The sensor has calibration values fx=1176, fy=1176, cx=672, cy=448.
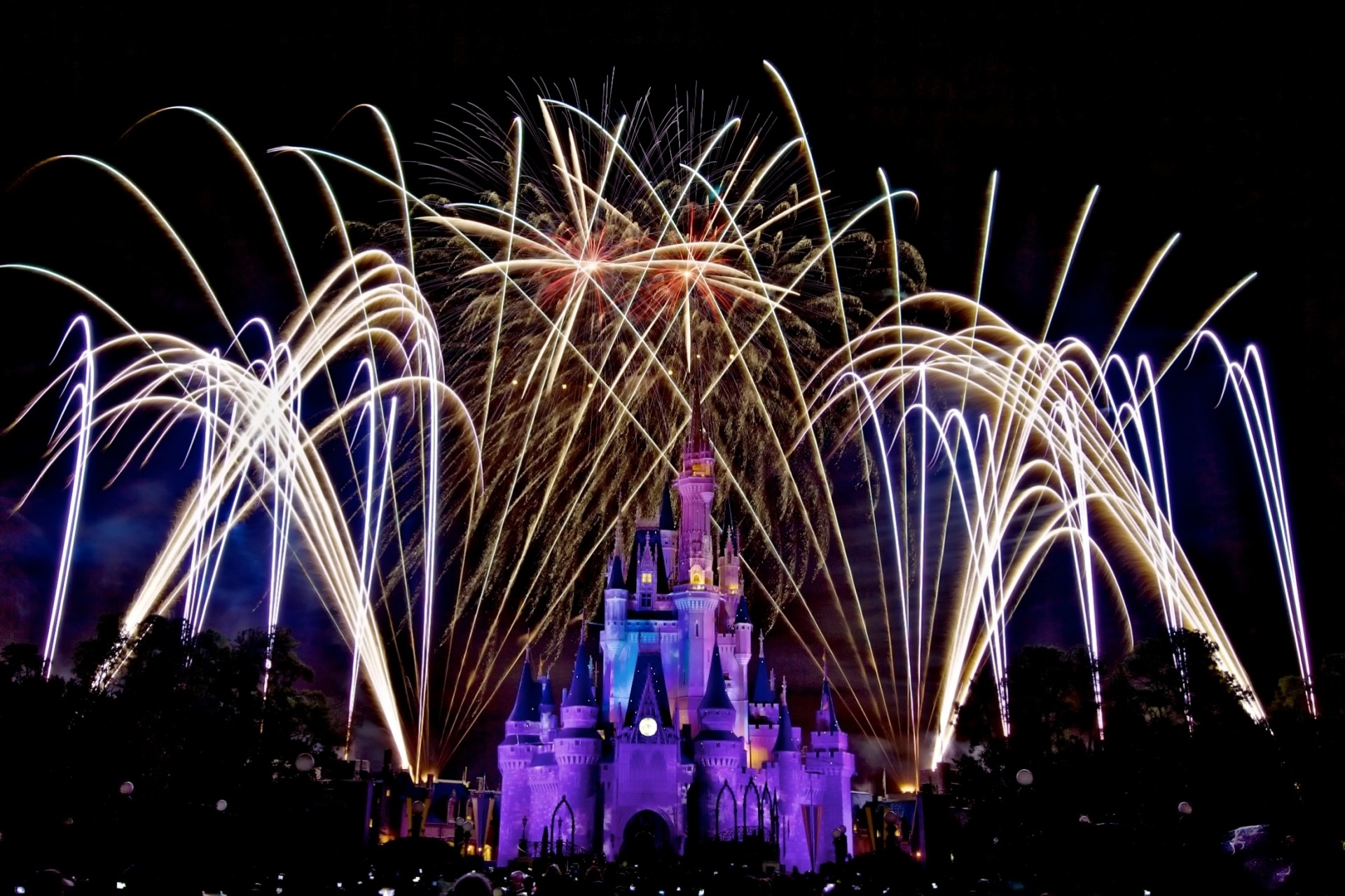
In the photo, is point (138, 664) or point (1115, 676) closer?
point (138, 664)

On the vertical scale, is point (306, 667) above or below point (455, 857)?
above

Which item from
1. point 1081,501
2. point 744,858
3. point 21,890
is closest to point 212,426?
point 21,890

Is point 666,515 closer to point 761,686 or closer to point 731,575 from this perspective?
point 731,575

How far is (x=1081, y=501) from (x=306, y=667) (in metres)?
40.4

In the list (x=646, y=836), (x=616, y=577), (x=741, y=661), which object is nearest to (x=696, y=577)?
(x=616, y=577)

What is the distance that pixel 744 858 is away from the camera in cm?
6919

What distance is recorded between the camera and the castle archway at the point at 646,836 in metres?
73.4

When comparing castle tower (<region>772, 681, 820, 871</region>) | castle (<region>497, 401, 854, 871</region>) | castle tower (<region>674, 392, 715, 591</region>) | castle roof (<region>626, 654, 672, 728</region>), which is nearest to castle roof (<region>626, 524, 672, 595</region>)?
castle (<region>497, 401, 854, 871</region>)

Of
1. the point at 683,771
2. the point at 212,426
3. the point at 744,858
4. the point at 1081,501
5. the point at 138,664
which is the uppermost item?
the point at 212,426

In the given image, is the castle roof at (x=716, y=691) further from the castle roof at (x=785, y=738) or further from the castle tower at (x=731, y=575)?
the castle tower at (x=731, y=575)

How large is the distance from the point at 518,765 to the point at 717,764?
45.5 ft

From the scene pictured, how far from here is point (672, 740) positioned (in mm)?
76938

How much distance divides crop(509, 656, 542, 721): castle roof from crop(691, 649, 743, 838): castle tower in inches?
495

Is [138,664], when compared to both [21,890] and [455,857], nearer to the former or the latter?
[455,857]
